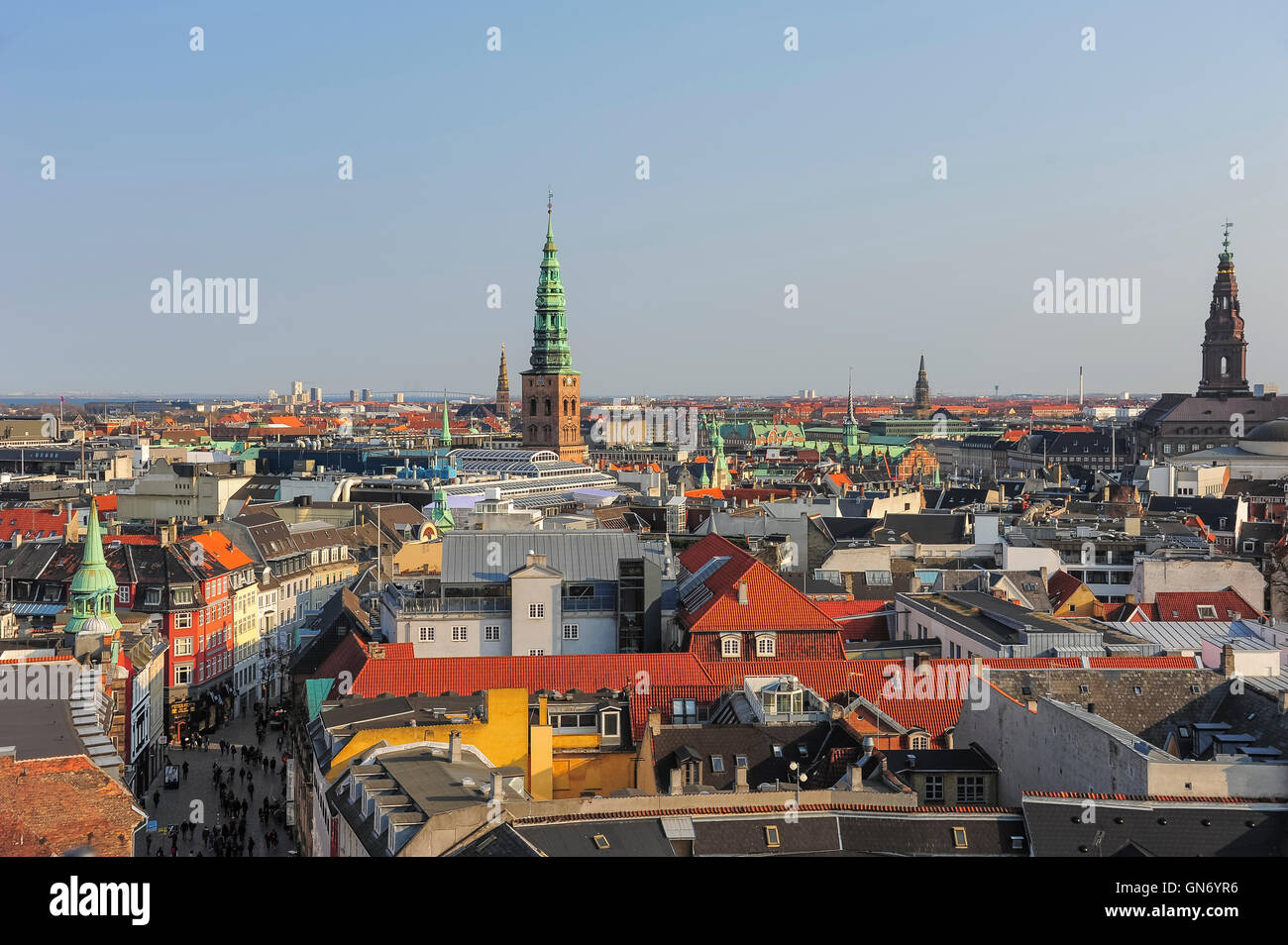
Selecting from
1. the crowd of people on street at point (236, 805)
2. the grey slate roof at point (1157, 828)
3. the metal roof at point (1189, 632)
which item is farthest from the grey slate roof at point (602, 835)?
the metal roof at point (1189, 632)

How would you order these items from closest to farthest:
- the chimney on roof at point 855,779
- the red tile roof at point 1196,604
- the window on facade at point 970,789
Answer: the chimney on roof at point 855,779, the window on facade at point 970,789, the red tile roof at point 1196,604

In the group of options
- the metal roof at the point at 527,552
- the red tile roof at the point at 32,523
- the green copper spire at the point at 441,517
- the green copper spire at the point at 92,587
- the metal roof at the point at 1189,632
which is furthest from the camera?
the red tile roof at the point at 32,523

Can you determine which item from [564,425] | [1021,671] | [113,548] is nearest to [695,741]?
[1021,671]

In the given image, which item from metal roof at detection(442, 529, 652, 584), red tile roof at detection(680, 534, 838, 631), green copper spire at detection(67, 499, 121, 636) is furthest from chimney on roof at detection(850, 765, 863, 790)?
green copper spire at detection(67, 499, 121, 636)

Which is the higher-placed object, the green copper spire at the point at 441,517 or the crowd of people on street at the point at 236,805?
the green copper spire at the point at 441,517

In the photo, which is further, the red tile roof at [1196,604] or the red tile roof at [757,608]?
the red tile roof at [1196,604]

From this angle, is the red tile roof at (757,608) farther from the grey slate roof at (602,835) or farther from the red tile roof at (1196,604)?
the grey slate roof at (602,835)
